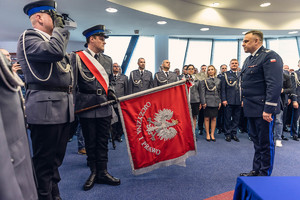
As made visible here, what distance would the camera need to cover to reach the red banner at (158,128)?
1651mm

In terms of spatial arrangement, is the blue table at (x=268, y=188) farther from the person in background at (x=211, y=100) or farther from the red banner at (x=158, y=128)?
the person in background at (x=211, y=100)

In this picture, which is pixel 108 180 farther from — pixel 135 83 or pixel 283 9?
pixel 283 9

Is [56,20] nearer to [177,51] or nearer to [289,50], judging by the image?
[177,51]

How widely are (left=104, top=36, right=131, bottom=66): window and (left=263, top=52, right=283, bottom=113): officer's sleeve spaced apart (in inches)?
268

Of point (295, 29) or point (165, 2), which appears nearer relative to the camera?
point (165, 2)

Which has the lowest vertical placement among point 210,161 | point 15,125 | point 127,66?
point 210,161

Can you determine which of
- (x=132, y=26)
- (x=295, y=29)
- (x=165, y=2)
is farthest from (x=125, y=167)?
(x=295, y=29)

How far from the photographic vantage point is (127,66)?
8.16m

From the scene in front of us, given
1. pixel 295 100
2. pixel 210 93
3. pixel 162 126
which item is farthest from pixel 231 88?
pixel 162 126

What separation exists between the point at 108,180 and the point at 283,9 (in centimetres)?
733

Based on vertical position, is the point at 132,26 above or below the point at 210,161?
above

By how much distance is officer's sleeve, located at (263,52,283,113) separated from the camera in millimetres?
1743

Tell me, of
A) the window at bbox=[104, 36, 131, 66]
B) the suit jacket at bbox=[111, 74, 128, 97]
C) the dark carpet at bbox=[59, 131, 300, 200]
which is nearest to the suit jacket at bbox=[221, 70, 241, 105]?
the dark carpet at bbox=[59, 131, 300, 200]

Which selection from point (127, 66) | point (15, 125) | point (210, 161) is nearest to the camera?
point (15, 125)
